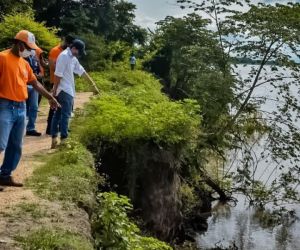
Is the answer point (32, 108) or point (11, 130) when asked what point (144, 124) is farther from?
point (11, 130)

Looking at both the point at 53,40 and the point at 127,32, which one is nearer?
the point at 53,40

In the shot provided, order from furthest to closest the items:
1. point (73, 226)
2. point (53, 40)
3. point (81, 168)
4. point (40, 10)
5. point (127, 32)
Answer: point (127, 32) → point (40, 10) → point (53, 40) → point (81, 168) → point (73, 226)

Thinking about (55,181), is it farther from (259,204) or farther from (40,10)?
(40,10)

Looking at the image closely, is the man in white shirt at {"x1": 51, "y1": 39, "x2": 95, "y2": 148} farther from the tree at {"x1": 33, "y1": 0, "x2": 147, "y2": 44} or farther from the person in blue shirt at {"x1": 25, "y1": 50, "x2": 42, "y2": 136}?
the tree at {"x1": 33, "y1": 0, "x2": 147, "y2": 44}

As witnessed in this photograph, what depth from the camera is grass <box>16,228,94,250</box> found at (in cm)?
475

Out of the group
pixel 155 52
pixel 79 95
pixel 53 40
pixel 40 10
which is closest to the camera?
pixel 79 95

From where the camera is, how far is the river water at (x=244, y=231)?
14438 mm

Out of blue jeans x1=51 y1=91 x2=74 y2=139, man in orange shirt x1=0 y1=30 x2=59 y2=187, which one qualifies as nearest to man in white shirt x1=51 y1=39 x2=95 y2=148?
blue jeans x1=51 y1=91 x2=74 y2=139

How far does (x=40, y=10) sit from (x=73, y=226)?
903 inches

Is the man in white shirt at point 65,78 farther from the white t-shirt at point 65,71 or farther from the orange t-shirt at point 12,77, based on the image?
the orange t-shirt at point 12,77

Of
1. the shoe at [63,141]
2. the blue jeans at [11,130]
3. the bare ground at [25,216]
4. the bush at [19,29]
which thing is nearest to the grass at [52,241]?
the bare ground at [25,216]

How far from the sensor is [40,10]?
27.0 meters

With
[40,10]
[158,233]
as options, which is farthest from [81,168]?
[40,10]

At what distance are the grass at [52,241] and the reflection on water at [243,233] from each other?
870cm
